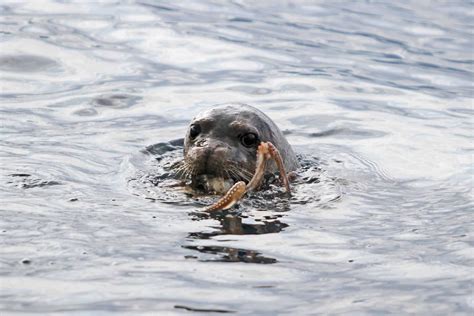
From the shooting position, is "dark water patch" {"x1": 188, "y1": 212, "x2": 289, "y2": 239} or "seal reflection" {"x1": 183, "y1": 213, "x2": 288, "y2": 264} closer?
"seal reflection" {"x1": 183, "y1": 213, "x2": 288, "y2": 264}

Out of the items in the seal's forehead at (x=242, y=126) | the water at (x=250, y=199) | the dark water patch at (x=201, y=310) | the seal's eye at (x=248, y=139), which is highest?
the seal's forehead at (x=242, y=126)

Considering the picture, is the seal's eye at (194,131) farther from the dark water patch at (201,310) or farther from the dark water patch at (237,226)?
the dark water patch at (201,310)

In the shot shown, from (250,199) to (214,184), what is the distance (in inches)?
11.6

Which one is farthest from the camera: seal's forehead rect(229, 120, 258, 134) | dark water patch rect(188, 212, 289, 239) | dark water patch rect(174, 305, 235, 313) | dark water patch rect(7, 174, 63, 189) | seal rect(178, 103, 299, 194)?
seal's forehead rect(229, 120, 258, 134)

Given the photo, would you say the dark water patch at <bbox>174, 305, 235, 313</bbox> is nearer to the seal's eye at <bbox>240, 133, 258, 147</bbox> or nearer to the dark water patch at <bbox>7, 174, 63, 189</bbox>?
the dark water patch at <bbox>7, 174, 63, 189</bbox>

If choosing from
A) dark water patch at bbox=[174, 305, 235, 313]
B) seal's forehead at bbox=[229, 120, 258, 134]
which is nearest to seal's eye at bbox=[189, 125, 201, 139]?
seal's forehead at bbox=[229, 120, 258, 134]

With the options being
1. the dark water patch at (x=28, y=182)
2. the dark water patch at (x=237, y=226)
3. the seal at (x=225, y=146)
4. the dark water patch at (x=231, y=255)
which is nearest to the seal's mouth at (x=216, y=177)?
the seal at (x=225, y=146)

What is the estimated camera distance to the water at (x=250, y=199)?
232 inches

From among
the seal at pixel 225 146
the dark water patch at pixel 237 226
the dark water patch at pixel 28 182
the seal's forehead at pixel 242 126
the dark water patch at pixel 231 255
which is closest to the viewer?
the dark water patch at pixel 231 255

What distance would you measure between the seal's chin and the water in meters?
0.31

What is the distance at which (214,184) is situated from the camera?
802cm

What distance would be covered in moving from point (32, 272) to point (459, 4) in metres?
14.8

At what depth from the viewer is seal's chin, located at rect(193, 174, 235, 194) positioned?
8008 mm

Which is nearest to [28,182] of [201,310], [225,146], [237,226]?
[225,146]
